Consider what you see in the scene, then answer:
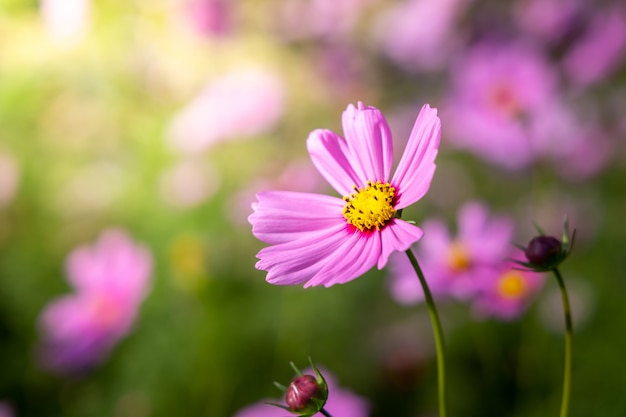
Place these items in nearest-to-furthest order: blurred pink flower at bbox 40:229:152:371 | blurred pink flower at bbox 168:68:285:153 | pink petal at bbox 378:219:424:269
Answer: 1. pink petal at bbox 378:219:424:269
2. blurred pink flower at bbox 40:229:152:371
3. blurred pink flower at bbox 168:68:285:153

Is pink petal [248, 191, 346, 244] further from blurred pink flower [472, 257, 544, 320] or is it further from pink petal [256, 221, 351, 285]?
blurred pink flower [472, 257, 544, 320]

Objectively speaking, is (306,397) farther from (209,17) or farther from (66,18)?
(66,18)

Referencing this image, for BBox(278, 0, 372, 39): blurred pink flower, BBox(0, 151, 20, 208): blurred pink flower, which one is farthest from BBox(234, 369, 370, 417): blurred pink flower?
BBox(278, 0, 372, 39): blurred pink flower

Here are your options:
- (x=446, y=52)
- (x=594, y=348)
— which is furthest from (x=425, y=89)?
(x=594, y=348)

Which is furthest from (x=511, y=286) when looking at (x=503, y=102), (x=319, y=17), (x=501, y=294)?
(x=319, y=17)

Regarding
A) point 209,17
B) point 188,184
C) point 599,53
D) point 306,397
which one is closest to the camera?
point 306,397

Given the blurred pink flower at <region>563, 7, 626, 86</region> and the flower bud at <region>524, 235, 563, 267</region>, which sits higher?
the blurred pink flower at <region>563, 7, 626, 86</region>
